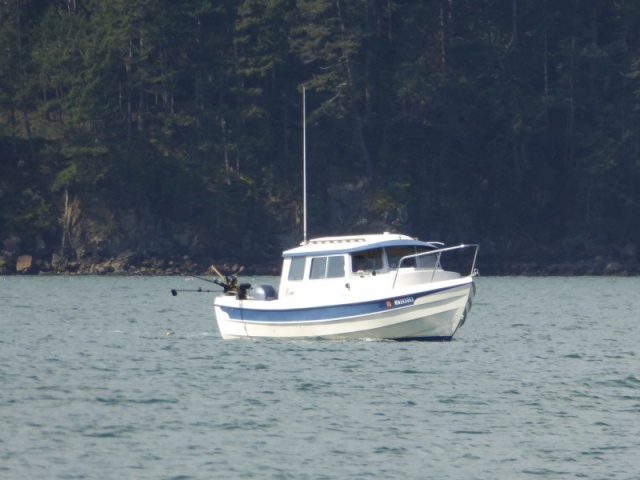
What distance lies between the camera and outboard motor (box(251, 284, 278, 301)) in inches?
1346

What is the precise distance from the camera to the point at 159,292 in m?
61.1

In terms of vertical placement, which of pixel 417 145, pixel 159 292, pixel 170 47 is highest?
pixel 170 47

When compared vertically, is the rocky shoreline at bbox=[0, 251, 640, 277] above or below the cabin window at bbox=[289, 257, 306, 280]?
below

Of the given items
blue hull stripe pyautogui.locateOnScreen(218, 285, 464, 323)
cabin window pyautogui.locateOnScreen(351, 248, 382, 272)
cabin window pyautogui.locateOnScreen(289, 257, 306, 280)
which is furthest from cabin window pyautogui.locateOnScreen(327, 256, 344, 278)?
blue hull stripe pyautogui.locateOnScreen(218, 285, 464, 323)

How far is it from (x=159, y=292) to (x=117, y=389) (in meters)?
34.7

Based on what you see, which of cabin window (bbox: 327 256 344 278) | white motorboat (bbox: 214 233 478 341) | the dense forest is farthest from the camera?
the dense forest

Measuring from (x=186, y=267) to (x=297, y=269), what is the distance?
150 ft

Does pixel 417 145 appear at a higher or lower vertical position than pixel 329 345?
higher

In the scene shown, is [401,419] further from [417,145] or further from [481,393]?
[417,145]

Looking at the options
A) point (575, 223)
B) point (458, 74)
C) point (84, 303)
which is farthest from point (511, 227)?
point (84, 303)

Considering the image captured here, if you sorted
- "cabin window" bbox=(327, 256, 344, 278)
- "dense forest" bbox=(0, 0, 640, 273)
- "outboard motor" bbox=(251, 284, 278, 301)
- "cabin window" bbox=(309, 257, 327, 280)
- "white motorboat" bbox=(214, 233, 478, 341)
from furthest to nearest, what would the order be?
"dense forest" bbox=(0, 0, 640, 273), "outboard motor" bbox=(251, 284, 278, 301), "cabin window" bbox=(309, 257, 327, 280), "cabin window" bbox=(327, 256, 344, 278), "white motorboat" bbox=(214, 233, 478, 341)

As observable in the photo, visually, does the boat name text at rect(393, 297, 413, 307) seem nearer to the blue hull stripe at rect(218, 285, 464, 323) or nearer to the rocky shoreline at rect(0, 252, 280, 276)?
the blue hull stripe at rect(218, 285, 464, 323)

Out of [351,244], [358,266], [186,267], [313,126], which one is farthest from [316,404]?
[313,126]

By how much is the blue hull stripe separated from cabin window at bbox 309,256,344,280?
102cm
